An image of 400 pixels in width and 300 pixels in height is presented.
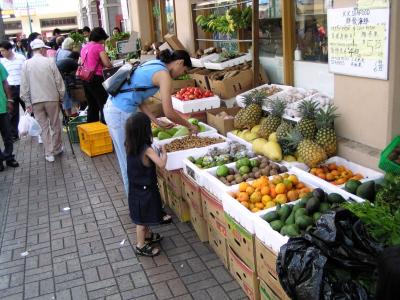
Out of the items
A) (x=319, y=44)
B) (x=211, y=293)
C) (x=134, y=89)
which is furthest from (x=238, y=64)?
(x=211, y=293)

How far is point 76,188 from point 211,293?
11.9ft

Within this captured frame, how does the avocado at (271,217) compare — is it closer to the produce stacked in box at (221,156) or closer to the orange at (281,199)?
the orange at (281,199)

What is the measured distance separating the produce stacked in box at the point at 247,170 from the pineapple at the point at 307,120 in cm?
47

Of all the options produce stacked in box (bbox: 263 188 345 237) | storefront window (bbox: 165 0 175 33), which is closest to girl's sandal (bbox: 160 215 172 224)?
produce stacked in box (bbox: 263 188 345 237)

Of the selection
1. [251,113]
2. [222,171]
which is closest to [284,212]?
[222,171]

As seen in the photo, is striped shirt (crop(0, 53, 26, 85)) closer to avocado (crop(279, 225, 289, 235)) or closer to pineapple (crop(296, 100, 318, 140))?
pineapple (crop(296, 100, 318, 140))

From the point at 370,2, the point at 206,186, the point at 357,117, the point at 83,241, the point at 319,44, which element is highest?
the point at 370,2

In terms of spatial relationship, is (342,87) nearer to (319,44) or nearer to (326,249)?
(319,44)

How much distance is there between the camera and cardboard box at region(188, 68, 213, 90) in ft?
24.1

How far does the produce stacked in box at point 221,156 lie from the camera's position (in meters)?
4.77

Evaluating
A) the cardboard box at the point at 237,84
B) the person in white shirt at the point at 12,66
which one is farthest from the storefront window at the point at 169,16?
the cardboard box at the point at 237,84

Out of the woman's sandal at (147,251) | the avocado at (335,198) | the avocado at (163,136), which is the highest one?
the avocado at (163,136)

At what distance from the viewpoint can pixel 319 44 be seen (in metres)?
5.75

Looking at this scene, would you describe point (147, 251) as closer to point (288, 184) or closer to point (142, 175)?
point (142, 175)
